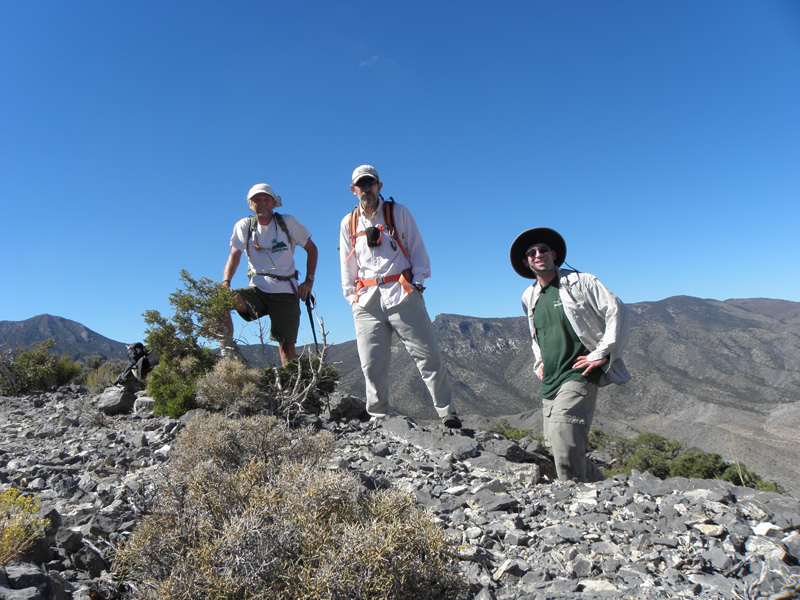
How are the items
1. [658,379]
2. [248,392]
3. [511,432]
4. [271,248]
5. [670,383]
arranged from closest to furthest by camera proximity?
[248,392] < [271,248] < [511,432] < [670,383] < [658,379]

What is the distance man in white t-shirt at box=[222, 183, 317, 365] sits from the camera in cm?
686

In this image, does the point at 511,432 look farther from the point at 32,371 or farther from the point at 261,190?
the point at 32,371

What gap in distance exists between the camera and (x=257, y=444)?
11.6 ft

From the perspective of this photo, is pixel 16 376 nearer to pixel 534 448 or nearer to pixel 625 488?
pixel 534 448

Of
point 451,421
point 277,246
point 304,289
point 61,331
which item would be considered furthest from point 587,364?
point 61,331

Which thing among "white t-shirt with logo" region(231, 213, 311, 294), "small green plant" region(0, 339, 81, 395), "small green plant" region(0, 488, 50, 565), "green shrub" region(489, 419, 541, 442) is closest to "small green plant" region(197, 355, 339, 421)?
"white t-shirt with logo" region(231, 213, 311, 294)

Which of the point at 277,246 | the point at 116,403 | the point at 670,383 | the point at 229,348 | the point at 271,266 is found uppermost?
the point at 277,246

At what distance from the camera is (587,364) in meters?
4.77

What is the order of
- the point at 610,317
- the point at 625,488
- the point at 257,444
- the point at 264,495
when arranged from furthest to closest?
the point at 610,317 → the point at 625,488 → the point at 257,444 → the point at 264,495

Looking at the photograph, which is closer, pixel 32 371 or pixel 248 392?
pixel 248 392

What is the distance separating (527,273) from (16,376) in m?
10.9

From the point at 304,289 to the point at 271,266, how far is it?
57 centimetres

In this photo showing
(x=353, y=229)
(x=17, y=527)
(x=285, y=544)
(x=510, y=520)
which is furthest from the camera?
(x=353, y=229)

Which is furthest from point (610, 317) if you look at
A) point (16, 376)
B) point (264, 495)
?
point (16, 376)
